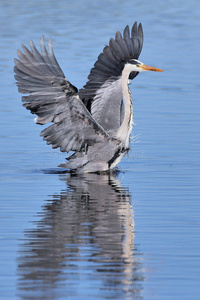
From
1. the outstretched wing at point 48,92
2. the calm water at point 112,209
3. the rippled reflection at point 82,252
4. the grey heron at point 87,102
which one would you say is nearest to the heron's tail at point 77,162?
the grey heron at point 87,102

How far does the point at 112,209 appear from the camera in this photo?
31.1 feet

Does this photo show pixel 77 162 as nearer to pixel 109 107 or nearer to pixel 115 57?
pixel 109 107

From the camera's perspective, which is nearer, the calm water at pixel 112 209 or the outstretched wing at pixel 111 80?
the calm water at pixel 112 209

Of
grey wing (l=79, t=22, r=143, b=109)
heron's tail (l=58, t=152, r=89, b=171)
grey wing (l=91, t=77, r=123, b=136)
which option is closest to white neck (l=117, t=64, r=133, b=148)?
grey wing (l=91, t=77, r=123, b=136)

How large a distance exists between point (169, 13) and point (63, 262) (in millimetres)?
27210

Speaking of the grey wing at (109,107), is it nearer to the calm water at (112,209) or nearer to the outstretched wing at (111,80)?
the outstretched wing at (111,80)

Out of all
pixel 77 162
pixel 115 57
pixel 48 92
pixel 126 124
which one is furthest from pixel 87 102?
pixel 48 92

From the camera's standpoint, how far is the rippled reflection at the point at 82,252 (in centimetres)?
675

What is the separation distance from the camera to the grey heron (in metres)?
11.0

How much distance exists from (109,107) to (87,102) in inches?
15.9

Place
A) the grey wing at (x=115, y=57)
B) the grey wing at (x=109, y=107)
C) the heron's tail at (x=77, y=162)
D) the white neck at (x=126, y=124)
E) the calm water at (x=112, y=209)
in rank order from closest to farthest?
the calm water at (x=112, y=209)
the heron's tail at (x=77, y=162)
the white neck at (x=126, y=124)
the grey wing at (x=109, y=107)
the grey wing at (x=115, y=57)

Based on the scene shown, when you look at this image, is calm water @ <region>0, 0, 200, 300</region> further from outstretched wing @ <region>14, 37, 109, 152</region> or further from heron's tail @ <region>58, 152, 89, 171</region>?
outstretched wing @ <region>14, 37, 109, 152</region>

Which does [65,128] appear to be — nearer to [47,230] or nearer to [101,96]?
[101,96]

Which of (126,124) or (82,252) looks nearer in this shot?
(82,252)
